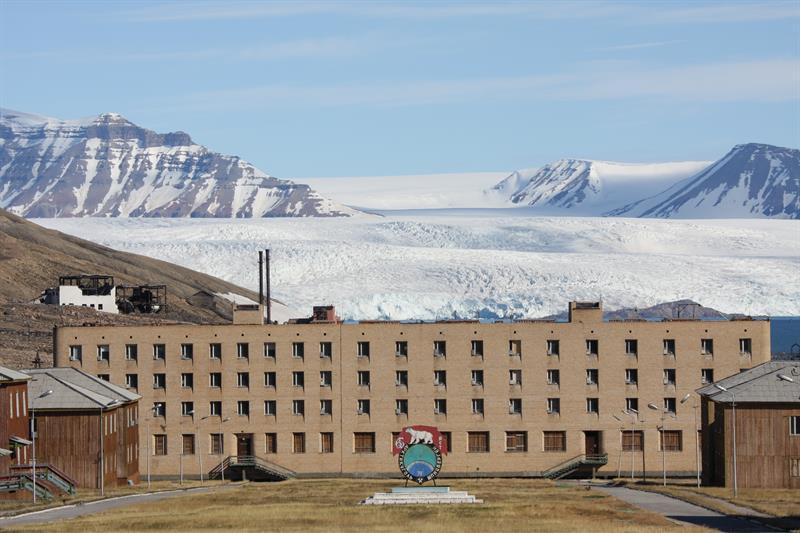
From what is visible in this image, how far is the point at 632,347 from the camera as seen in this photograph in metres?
122

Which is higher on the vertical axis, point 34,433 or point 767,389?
point 767,389

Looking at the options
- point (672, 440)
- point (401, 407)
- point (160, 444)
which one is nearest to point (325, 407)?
point (401, 407)

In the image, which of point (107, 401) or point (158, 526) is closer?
point (158, 526)

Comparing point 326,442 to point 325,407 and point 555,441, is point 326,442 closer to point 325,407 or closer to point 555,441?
point 325,407

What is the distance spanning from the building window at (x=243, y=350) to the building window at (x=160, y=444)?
7.12 meters

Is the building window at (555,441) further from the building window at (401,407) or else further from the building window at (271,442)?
the building window at (271,442)

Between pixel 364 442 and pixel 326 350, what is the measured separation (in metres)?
6.49

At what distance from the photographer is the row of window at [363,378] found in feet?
398

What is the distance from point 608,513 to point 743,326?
1824 inches

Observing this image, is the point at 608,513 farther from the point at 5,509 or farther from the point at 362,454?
the point at 362,454

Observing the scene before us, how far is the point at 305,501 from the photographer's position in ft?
286

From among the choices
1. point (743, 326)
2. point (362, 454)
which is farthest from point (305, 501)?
point (743, 326)

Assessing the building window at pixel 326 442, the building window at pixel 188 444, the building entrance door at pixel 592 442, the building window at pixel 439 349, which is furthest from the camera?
the building window at pixel 439 349

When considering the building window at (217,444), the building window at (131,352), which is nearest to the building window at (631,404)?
the building window at (217,444)
